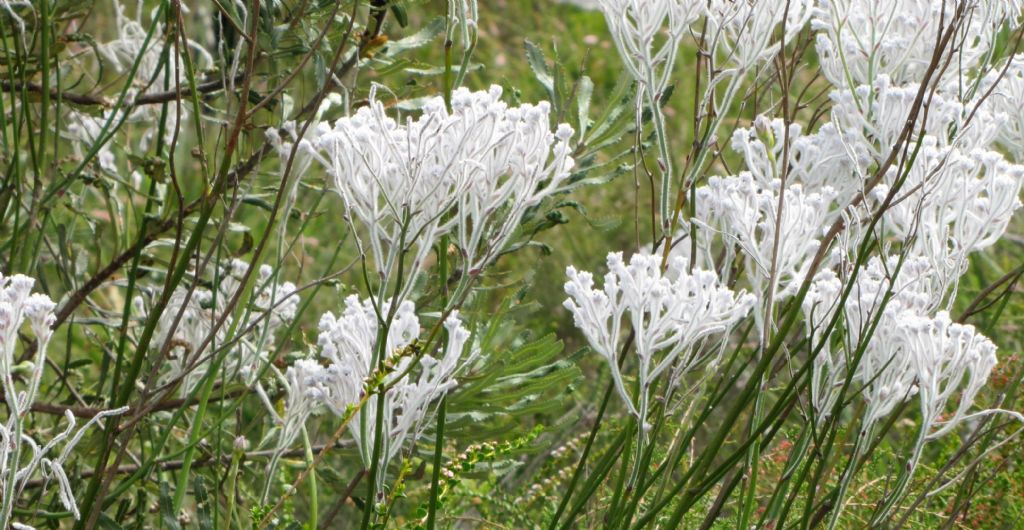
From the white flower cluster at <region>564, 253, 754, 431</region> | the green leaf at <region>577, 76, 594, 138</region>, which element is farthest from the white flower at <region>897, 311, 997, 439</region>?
the green leaf at <region>577, 76, 594, 138</region>

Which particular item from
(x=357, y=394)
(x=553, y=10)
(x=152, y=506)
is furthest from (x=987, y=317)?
(x=553, y=10)

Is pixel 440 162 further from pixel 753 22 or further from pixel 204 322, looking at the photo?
pixel 204 322

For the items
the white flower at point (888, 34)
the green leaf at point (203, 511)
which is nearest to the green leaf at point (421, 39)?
the white flower at point (888, 34)

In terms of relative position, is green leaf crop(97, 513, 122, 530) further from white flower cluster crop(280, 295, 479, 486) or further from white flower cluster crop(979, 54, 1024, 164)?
white flower cluster crop(979, 54, 1024, 164)

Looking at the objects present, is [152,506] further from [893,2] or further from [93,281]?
[893,2]

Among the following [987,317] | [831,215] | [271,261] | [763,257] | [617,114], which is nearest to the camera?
[763,257]

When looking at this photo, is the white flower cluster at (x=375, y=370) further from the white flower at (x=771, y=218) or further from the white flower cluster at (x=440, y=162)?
the white flower at (x=771, y=218)

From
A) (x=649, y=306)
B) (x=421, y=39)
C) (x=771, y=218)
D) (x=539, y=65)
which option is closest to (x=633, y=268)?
(x=649, y=306)

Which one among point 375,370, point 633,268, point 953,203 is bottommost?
point 375,370
